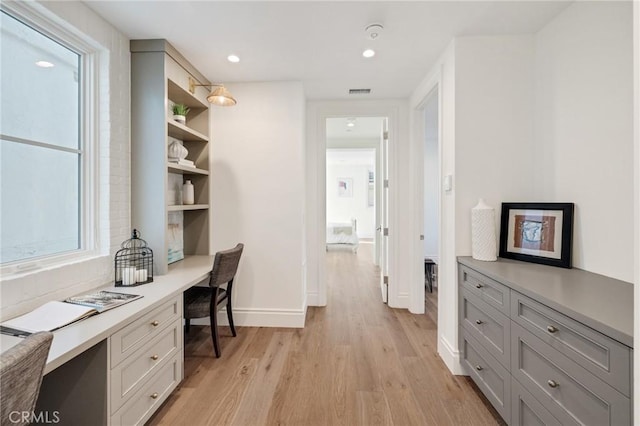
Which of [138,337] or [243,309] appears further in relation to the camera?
[243,309]

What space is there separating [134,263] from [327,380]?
1718 mm

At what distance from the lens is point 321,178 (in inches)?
134

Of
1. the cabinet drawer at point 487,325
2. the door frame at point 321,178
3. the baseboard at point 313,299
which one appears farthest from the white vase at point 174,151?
the cabinet drawer at point 487,325

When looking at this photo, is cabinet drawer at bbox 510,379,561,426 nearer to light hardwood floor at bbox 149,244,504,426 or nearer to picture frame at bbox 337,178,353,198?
light hardwood floor at bbox 149,244,504,426

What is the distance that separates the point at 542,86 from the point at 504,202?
89cm

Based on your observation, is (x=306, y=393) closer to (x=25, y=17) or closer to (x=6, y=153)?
(x=6, y=153)

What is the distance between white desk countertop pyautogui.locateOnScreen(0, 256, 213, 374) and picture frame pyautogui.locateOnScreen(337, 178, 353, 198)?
7.49 metres

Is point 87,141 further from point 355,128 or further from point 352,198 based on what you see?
point 352,198

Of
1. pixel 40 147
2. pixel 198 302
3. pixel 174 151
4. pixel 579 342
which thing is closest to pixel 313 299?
pixel 198 302

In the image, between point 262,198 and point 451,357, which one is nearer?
point 451,357

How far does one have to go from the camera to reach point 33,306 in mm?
1439

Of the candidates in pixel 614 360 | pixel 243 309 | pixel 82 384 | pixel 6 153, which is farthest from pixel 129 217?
pixel 614 360

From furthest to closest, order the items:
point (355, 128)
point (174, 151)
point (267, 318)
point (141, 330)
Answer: point (355, 128) < point (267, 318) < point (174, 151) < point (141, 330)

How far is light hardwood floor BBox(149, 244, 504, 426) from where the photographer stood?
1.65 m
